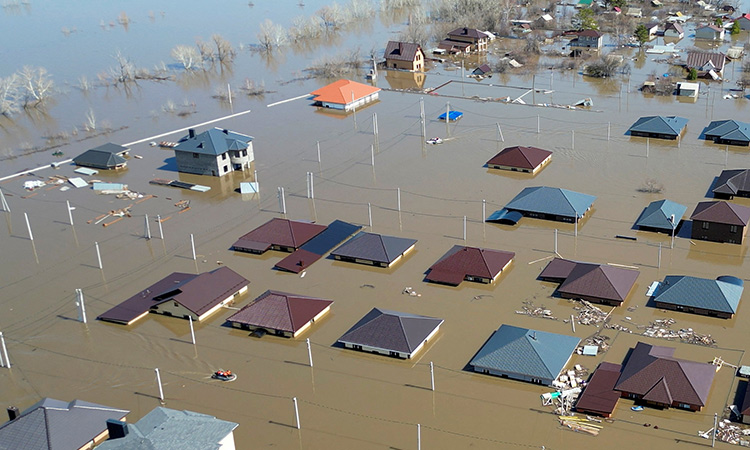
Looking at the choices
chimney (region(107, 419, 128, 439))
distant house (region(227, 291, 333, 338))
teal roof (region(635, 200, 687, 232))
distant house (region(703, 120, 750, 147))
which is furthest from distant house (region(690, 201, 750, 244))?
chimney (region(107, 419, 128, 439))

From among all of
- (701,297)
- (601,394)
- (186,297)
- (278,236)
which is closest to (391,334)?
(601,394)

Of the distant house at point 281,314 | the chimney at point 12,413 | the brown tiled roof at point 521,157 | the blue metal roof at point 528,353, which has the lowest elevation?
the blue metal roof at point 528,353

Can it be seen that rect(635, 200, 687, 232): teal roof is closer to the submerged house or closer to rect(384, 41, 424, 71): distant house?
the submerged house

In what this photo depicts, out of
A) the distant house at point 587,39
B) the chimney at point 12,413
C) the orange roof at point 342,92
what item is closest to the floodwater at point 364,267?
the orange roof at point 342,92

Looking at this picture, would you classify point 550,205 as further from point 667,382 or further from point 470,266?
point 667,382

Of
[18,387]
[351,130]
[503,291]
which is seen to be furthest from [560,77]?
[18,387]

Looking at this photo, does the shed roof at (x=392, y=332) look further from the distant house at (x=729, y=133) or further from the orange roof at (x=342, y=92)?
the orange roof at (x=342, y=92)
